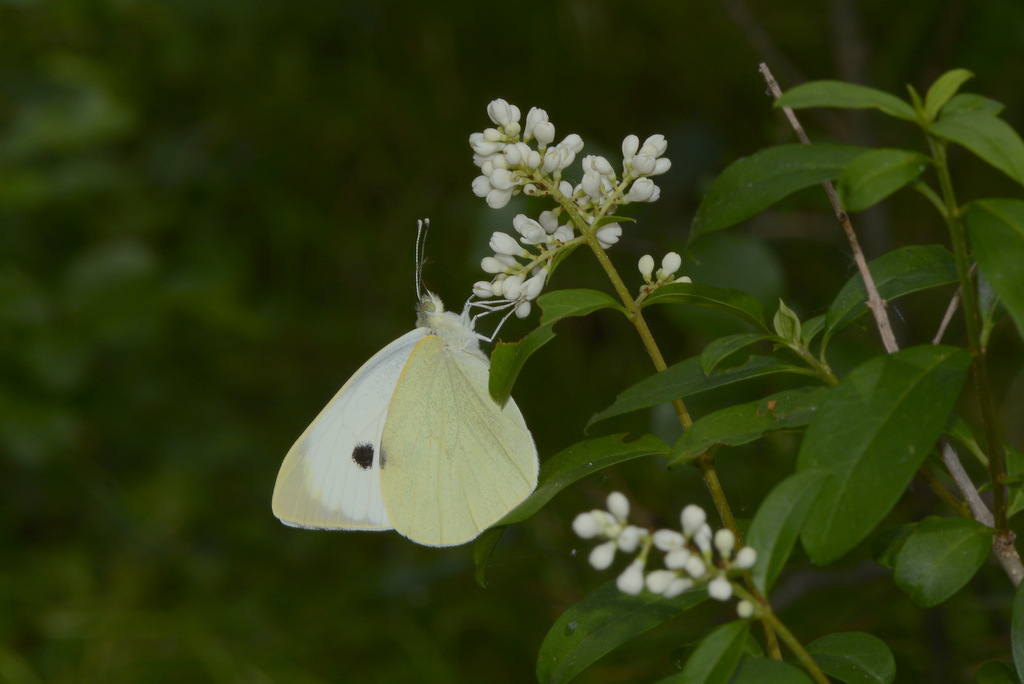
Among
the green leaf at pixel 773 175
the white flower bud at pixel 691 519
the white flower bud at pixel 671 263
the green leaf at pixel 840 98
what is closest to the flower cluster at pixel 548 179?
the white flower bud at pixel 671 263

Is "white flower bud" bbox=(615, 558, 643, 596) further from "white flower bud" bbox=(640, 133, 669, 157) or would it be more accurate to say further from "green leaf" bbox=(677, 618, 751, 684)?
"white flower bud" bbox=(640, 133, 669, 157)

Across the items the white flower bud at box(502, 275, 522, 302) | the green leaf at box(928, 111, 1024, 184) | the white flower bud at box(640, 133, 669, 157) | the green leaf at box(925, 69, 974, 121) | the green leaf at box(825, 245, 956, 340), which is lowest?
the green leaf at box(825, 245, 956, 340)

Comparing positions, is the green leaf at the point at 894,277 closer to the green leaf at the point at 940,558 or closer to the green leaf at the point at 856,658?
the green leaf at the point at 940,558

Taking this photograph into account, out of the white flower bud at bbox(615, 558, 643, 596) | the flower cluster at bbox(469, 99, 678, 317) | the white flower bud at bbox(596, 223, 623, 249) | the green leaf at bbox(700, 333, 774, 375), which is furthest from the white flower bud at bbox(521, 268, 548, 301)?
the white flower bud at bbox(615, 558, 643, 596)

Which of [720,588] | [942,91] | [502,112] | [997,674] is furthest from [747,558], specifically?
[502,112]

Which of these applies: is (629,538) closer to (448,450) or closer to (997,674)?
(997,674)

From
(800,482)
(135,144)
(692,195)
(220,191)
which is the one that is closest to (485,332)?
(800,482)
